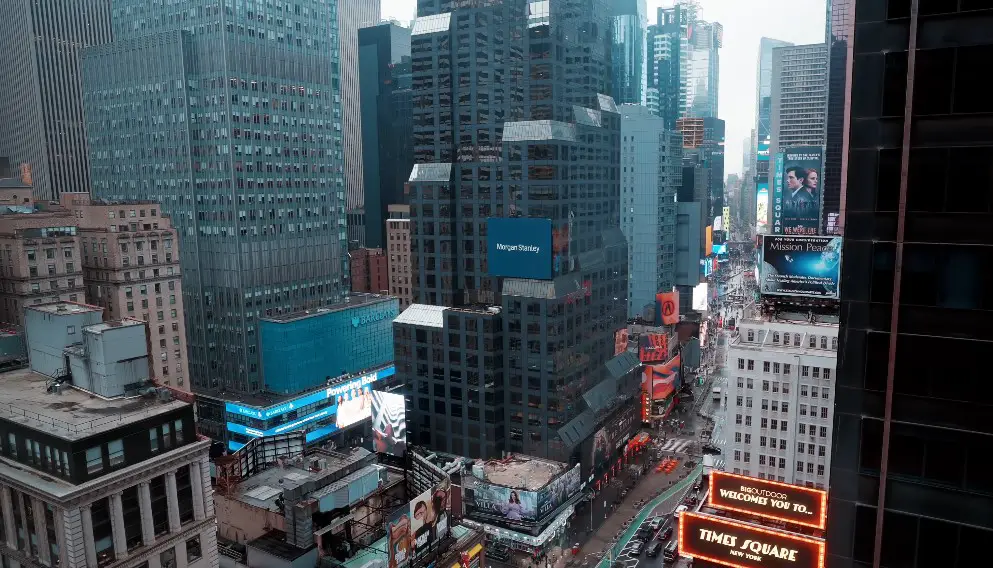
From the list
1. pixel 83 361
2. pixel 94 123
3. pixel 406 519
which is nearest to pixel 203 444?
pixel 83 361

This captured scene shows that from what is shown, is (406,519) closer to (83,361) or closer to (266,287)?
(83,361)

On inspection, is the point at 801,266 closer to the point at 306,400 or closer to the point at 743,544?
the point at 743,544

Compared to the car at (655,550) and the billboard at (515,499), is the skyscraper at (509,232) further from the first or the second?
the car at (655,550)

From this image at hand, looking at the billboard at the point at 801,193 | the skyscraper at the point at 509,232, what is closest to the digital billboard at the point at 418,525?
the skyscraper at the point at 509,232

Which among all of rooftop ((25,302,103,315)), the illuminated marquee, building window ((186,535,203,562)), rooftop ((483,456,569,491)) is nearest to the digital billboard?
building window ((186,535,203,562))

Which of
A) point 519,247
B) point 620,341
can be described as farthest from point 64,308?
point 620,341
